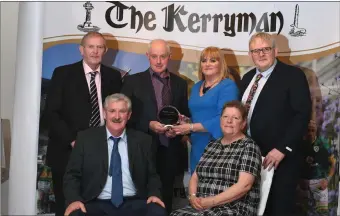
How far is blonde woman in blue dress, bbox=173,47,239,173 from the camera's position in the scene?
3020mm

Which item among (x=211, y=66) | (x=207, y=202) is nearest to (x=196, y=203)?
(x=207, y=202)

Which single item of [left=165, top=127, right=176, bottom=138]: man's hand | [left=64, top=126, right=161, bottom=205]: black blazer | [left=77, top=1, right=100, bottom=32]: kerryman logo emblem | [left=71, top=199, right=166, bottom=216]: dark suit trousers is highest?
[left=77, top=1, right=100, bottom=32]: kerryman logo emblem

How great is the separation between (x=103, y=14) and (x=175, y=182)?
1439 mm

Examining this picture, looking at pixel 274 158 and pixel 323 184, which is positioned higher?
pixel 274 158

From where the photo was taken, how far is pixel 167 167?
320cm

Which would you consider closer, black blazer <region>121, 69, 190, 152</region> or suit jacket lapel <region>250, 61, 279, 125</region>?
suit jacket lapel <region>250, 61, 279, 125</region>

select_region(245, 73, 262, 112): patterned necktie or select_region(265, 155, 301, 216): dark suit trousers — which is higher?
select_region(245, 73, 262, 112): patterned necktie

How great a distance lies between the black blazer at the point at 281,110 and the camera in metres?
2.86

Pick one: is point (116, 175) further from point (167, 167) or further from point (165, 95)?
point (165, 95)

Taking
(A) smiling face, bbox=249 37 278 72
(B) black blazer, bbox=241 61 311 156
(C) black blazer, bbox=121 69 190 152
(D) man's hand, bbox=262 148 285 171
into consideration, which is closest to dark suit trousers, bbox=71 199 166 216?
(C) black blazer, bbox=121 69 190 152

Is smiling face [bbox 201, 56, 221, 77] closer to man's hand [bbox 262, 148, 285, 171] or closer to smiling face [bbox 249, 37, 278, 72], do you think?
smiling face [bbox 249, 37, 278, 72]

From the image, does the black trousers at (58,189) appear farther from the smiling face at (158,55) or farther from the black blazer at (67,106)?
the smiling face at (158,55)

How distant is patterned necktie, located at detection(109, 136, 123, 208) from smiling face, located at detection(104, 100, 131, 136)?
10 centimetres

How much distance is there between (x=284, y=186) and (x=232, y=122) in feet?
2.06
